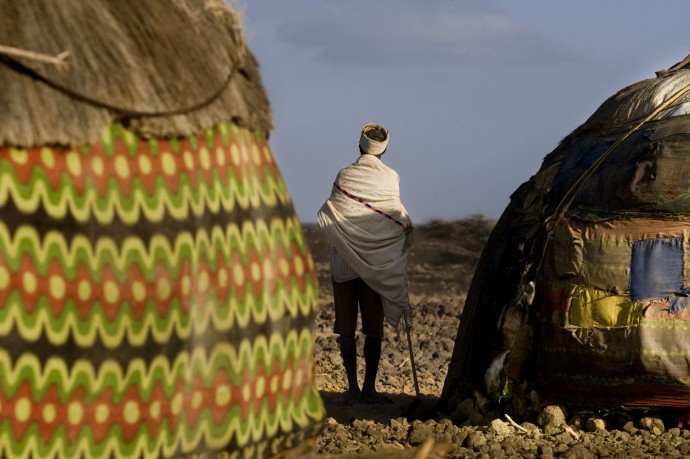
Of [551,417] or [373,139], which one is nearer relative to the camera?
[551,417]

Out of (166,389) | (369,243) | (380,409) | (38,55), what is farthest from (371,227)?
(38,55)

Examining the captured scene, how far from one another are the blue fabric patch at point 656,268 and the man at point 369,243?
2278 millimetres

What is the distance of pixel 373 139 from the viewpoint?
927 centimetres

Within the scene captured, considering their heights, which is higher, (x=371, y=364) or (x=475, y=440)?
(x=371, y=364)

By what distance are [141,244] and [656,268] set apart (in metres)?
4.58

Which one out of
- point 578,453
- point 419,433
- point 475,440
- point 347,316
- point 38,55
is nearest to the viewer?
point 38,55

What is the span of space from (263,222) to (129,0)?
0.75 metres

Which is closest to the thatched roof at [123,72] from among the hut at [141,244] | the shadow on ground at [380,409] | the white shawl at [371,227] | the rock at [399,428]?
the hut at [141,244]

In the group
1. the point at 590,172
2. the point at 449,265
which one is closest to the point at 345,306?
the point at 590,172

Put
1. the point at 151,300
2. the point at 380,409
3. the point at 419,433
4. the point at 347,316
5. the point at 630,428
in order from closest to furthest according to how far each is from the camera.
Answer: the point at 151,300, the point at 630,428, the point at 419,433, the point at 380,409, the point at 347,316

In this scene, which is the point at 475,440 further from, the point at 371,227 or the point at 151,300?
the point at 151,300

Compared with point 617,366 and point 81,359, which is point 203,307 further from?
point 617,366

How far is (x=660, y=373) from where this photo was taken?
7.15 meters

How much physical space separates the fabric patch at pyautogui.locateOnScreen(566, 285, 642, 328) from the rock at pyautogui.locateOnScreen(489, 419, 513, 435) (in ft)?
2.33
